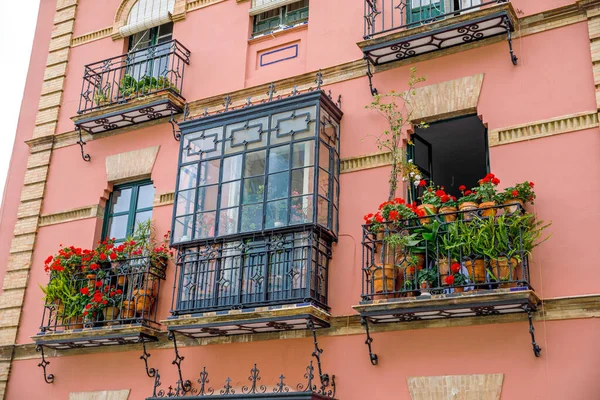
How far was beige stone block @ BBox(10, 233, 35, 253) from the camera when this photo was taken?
12.3 m

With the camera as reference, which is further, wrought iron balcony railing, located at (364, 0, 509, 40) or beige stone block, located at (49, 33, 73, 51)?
beige stone block, located at (49, 33, 73, 51)

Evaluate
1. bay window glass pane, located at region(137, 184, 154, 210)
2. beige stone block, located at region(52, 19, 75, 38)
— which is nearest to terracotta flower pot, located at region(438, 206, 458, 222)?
bay window glass pane, located at region(137, 184, 154, 210)

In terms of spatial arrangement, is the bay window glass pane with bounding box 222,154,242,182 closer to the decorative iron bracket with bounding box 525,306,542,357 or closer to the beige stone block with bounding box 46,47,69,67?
the decorative iron bracket with bounding box 525,306,542,357

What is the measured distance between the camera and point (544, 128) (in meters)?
8.98

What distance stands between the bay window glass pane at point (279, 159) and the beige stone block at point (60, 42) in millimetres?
5755

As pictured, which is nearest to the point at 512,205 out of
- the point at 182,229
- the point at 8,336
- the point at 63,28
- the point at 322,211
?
the point at 322,211

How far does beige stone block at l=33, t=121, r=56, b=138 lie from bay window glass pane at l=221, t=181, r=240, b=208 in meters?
4.40

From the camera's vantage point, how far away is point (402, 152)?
9.80 m

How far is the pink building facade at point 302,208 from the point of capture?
27.5 ft

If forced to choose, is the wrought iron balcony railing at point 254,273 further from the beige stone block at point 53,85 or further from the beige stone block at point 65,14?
the beige stone block at point 65,14

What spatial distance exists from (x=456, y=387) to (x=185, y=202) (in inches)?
171

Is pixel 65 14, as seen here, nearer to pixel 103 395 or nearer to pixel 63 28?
pixel 63 28

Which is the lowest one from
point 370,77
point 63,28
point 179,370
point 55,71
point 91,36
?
point 179,370

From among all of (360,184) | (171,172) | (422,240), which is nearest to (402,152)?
(360,184)
